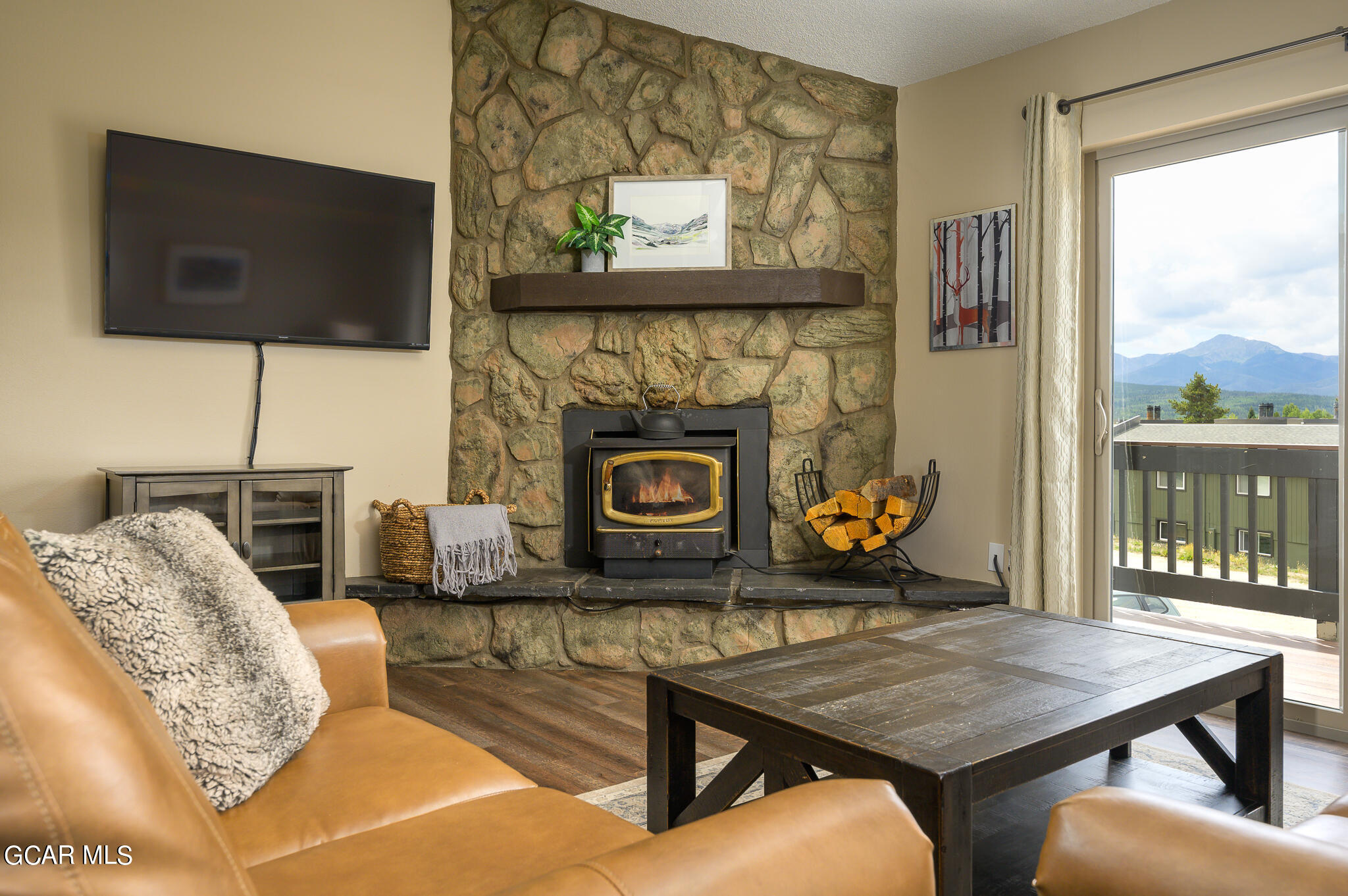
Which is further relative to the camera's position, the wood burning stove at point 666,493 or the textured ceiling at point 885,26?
the wood burning stove at point 666,493

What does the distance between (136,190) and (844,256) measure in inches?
113

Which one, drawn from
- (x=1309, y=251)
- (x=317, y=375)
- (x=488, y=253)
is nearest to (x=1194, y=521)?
(x=1309, y=251)

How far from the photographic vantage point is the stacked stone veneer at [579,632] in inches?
139

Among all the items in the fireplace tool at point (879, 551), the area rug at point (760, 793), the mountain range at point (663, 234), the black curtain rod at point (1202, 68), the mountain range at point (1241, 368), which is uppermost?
the black curtain rod at point (1202, 68)

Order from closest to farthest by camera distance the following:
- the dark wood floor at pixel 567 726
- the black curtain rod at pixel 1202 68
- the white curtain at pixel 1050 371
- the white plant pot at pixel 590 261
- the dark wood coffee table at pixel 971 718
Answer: the dark wood coffee table at pixel 971 718 < the dark wood floor at pixel 567 726 < the black curtain rod at pixel 1202 68 < the white curtain at pixel 1050 371 < the white plant pot at pixel 590 261

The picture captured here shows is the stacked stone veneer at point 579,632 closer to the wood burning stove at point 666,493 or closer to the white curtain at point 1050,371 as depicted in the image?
the wood burning stove at point 666,493

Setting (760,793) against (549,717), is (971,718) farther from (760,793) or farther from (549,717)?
(549,717)

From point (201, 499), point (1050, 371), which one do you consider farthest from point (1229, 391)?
point (201, 499)

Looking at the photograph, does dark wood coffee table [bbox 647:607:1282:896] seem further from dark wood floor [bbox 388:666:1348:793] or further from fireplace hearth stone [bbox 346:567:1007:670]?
fireplace hearth stone [bbox 346:567:1007:670]

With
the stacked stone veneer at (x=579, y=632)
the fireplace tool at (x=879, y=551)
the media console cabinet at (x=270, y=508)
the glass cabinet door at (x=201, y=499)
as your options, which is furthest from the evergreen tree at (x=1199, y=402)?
the glass cabinet door at (x=201, y=499)

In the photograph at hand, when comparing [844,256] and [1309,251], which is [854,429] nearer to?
[844,256]

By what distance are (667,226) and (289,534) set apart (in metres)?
2.05

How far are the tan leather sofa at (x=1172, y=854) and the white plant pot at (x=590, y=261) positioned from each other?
324cm

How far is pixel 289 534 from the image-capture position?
312cm
